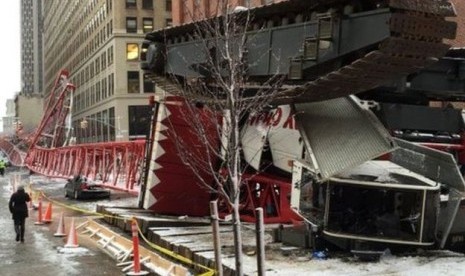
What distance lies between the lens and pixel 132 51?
7325cm

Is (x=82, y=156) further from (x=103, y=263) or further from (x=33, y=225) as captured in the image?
(x=103, y=263)

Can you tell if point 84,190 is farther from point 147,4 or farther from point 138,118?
point 147,4

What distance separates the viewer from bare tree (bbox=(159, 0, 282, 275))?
25.7ft

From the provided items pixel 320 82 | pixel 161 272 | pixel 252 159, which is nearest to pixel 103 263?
pixel 161 272

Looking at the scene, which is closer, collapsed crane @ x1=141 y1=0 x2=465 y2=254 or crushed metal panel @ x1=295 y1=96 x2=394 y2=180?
collapsed crane @ x1=141 y1=0 x2=465 y2=254

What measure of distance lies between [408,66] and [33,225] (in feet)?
44.5

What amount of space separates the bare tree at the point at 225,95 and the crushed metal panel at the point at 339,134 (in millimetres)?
993

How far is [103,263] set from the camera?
12672 mm

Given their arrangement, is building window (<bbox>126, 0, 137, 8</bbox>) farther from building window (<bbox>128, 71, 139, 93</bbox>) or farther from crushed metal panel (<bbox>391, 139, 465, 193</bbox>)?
crushed metal panel (<bbox>391, 139, 465, 193</bbox>)

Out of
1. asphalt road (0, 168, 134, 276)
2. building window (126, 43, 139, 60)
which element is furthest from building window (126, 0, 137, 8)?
asphalt road (0, 168, 134, 276)

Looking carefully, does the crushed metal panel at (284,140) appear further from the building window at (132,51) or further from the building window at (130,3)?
the building window at (130,3)

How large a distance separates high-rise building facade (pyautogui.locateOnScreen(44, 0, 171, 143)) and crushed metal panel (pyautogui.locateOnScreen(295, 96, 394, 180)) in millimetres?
Answer: 52571


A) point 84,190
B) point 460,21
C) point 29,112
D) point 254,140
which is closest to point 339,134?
point 254,140

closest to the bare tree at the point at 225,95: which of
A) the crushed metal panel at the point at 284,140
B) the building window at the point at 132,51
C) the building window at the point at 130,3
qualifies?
the crushed metal panel at the point at 284,140
